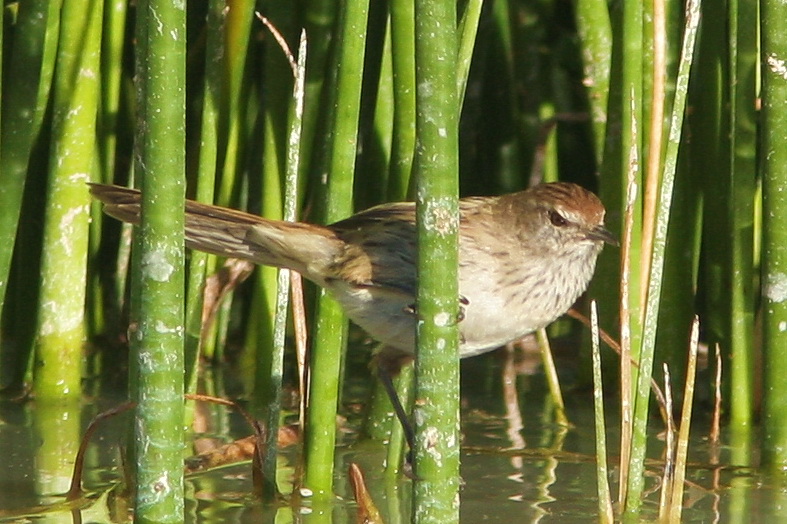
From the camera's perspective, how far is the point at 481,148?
5012mm

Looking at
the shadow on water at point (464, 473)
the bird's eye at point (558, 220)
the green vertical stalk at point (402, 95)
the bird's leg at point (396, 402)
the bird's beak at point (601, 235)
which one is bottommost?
the shadow on water at point (464, 473)

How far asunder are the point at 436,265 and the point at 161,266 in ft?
1.47

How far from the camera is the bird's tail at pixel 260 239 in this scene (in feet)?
9.93

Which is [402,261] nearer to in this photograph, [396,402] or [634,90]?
[396,402]

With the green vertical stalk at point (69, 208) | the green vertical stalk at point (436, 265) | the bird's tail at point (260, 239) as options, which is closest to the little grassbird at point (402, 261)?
the bird's tail at point (260, 239)

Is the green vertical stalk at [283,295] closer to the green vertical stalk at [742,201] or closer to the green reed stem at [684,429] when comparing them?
the green reed stem at [684,429]

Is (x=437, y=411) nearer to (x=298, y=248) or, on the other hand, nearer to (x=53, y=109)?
(x=298, y=248)

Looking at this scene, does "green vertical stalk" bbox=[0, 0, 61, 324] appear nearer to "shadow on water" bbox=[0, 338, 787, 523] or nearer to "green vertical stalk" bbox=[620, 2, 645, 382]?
"shadow on water" bbox=[0, 338, 787, 523]

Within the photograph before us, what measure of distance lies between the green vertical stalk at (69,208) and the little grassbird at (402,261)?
924 mm

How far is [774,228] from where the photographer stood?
125 inches

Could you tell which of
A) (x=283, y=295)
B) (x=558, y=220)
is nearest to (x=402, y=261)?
(x=283, y=295)

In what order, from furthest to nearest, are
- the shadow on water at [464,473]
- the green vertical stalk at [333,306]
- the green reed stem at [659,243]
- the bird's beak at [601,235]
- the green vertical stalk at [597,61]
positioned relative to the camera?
the green vertical stalk at [597,61], the bird's beak at [601,235], the shadow on water at [464,473], the green vertical stalk at [333,306], the green reed stem at [659,243]

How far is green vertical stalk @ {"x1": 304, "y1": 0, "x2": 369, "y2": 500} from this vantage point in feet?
9.20

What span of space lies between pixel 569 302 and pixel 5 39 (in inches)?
88.9
